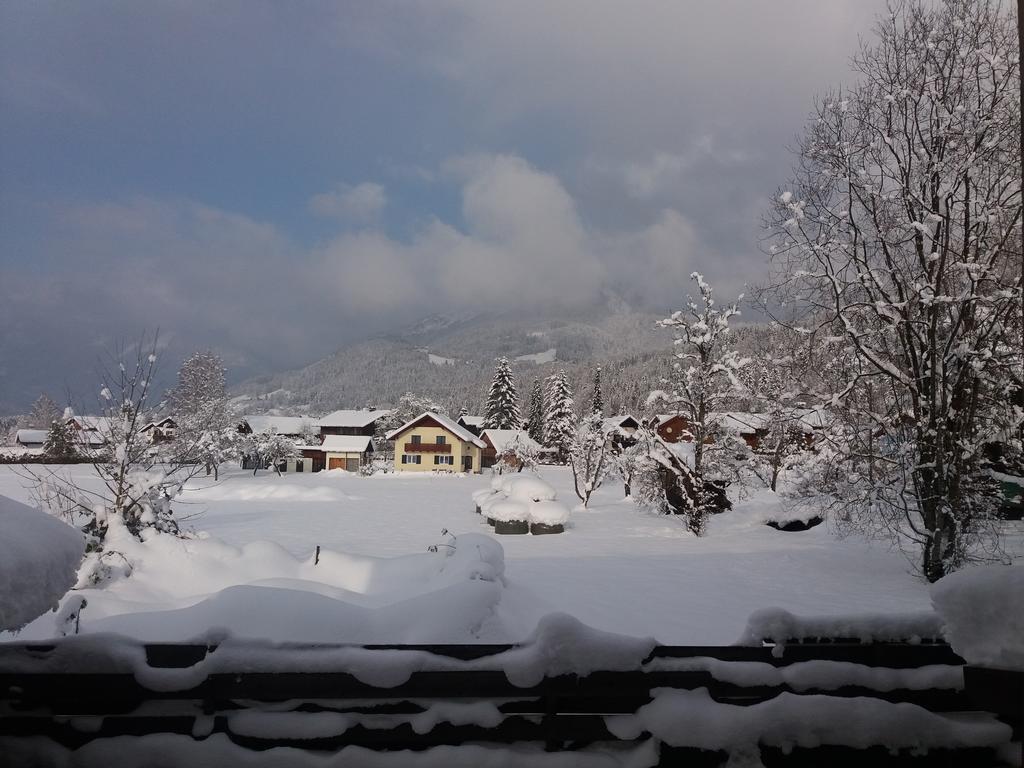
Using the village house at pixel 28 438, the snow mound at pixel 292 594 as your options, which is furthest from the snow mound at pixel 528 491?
the village house at pixel 28 438

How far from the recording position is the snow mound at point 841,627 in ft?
7.73

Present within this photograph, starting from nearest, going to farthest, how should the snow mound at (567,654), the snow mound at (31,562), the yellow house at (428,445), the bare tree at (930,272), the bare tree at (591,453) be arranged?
the snow mound at (31,562) < the snow mound at (567,654) < the bare tree at (930,272) < the bare tree at (591,453) < the yellow house at (428,445)

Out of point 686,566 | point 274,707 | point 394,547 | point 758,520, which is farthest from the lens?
point 758,520

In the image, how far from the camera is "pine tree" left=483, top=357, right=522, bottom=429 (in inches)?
2562

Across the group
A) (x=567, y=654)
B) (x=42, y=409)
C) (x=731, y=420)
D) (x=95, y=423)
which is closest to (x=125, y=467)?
(x=95, y=423)

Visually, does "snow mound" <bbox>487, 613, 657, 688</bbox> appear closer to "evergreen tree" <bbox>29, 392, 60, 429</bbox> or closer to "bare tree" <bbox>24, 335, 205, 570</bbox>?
"bare tree" <bbox>24, 335, 205, 570</bbox>

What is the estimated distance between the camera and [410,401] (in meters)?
66.2

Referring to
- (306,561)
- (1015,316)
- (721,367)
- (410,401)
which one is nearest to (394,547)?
(306,561)

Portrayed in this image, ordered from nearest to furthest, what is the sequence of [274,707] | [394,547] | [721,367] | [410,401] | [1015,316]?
[274,707] < [1015,316] < [394,547] < [721,367] < [410,401]

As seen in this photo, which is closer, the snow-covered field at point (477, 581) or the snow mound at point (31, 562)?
the snow mound at point (31, 562)

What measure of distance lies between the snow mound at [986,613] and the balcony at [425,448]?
179 feet

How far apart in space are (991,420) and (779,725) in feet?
34.9

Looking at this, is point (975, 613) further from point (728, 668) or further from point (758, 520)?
point (758, 520)

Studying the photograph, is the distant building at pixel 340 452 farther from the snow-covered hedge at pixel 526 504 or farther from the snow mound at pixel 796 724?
the snow mound at pixel 796 724
